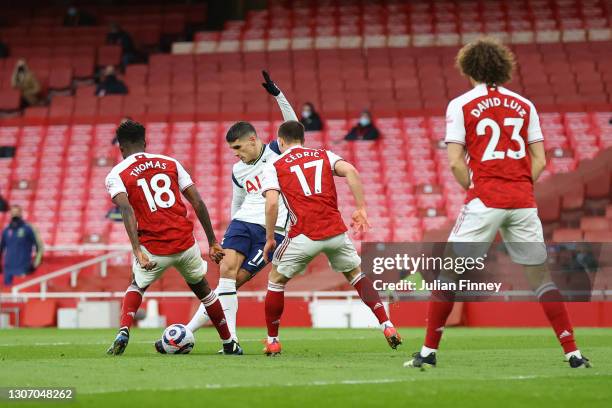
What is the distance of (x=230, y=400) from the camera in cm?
573

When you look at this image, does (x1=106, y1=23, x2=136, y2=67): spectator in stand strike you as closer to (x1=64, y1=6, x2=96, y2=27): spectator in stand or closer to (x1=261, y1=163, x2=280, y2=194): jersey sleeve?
(x1=64, y1=6, x2=96, y2=27): spectator in stand

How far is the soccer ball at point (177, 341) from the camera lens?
9.52 metres

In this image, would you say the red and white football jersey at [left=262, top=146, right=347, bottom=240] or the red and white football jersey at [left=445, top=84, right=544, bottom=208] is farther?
the red and white football jersey at [left=262, top=146, right=347, bottom=240]

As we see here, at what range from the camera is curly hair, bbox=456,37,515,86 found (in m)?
7.44

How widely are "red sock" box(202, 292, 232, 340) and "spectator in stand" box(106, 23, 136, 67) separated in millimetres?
19295

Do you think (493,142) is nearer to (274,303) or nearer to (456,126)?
(456,126)

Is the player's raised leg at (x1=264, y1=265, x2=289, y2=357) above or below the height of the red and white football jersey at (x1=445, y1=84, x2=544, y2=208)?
below

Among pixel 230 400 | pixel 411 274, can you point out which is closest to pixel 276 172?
pixel 230 400

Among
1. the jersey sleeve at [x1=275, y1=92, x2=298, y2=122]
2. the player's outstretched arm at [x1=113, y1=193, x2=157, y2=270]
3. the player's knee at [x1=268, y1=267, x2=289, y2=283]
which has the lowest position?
the player's knee at [x1=268, y1=267, x2=289, y2=283]

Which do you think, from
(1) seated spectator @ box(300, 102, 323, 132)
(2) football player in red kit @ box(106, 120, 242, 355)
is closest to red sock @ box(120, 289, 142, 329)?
(2) football player in red kit @ box(106, 120, 242, 355)

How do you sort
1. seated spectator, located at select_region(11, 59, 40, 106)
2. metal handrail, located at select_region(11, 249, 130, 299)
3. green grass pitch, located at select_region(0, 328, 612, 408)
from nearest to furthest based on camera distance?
1. green grass pitch, located at select_region(0, 328, 612, 408)
2. metal handrail, located at select_region(11, 249, 130, 299)
3. seated spectator, located at select_region(11, 59, 40, 106)

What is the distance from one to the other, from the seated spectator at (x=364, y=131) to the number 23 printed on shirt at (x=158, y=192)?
15.0m

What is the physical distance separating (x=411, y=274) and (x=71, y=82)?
1309 centimetres

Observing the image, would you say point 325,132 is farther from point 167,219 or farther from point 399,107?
point 167,219
